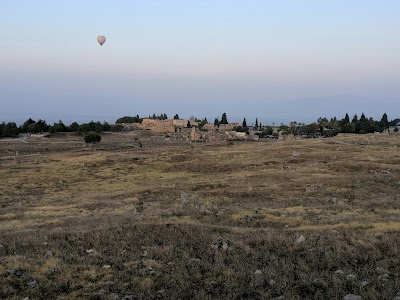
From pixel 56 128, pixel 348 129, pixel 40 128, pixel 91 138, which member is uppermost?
pixel 40 128

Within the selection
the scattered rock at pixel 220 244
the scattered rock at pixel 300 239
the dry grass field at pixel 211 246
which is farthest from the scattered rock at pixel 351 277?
the scattered rock at pixel 220 244

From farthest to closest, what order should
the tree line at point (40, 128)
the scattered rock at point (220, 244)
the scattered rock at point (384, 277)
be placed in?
the tree line at point (40, 128), the scattered rock at point (220, 244), the scattered rock at point (384, 277)

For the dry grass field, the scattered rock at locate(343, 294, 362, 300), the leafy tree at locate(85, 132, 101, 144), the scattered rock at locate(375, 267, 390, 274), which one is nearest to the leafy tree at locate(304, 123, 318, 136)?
the leafy tree at locate(85, 132, 101, 144)

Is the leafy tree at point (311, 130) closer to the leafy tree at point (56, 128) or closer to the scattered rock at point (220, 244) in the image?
the leafy tree at point (56, 128)

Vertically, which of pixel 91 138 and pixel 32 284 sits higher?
pixel 91 138

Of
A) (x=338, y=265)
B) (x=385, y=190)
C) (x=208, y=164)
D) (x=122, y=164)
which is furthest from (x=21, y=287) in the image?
(x=122, y=164)

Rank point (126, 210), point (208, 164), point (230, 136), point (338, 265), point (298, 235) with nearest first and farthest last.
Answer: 1. point (338, 265)
2. point (298, 235)
3. point (126, 210)
4. point (208, 164)
5. point (230, 136)

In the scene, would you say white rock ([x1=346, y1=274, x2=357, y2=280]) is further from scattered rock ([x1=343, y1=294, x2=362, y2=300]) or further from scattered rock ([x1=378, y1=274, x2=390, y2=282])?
scattered rock ([x1=343, y1=294, x2=362, y2=300])

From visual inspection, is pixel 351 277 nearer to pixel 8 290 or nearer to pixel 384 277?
pixel 384 277

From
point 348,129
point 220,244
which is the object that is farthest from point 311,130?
point 220,244

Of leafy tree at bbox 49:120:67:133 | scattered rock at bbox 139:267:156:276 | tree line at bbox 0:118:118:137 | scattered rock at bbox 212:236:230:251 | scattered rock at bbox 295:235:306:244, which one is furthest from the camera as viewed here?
leafy tree at bbox 49:120:67:133

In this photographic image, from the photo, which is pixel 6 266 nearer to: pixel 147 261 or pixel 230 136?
pixel 147 261

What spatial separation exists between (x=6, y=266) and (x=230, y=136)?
137 metres

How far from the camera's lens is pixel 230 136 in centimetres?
14900
